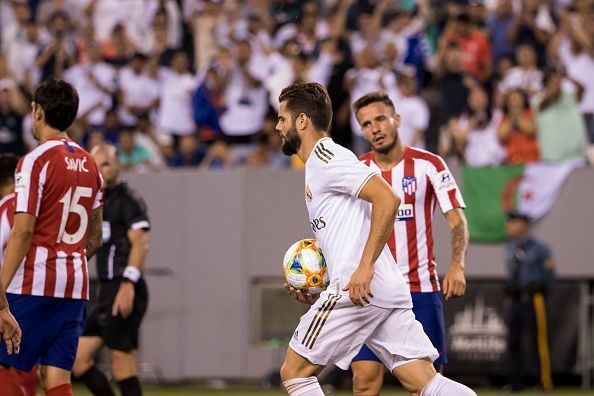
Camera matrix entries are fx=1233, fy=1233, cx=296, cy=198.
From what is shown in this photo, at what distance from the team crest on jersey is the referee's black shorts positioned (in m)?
2.59

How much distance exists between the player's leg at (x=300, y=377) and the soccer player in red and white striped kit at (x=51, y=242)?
62.7 inches

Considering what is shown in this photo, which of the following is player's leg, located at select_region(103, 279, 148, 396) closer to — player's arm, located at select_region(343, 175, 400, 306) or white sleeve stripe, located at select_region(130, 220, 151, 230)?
white sleeve stripe, located at select_region(130, 220, 151, 230)

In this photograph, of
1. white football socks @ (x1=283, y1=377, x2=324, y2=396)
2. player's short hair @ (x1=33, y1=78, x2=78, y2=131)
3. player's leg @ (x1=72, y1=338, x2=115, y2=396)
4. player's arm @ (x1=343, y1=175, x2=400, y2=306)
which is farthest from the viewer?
player's leg @ (x1=72, y1=338, x2=115, y2=396)

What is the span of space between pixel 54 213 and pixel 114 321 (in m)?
2.51

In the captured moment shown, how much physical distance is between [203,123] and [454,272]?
9441 mm

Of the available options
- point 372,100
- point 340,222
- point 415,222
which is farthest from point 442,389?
point 372,100

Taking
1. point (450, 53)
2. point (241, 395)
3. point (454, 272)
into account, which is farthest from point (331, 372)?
point (454, 272)

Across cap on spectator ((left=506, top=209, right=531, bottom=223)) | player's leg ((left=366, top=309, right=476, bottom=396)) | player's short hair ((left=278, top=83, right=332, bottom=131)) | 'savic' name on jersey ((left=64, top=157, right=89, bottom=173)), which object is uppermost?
player's short hair ((left=278, top=83, right=332, bottom=131))

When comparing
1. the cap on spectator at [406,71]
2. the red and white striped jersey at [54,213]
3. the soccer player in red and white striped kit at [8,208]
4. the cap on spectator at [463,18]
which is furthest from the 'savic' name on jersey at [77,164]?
the cap on spectator at [463,18]

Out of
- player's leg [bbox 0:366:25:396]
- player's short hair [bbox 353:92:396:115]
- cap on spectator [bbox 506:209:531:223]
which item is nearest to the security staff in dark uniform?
cap on spectator [bbox 506:209:531:223]

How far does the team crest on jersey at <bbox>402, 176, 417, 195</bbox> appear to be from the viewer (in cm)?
866

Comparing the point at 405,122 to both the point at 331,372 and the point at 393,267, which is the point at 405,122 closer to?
the point at 331,372

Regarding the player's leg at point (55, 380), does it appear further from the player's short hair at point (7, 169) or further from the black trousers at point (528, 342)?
the black trousers at point (528, 342)

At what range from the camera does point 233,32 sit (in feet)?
58.7
